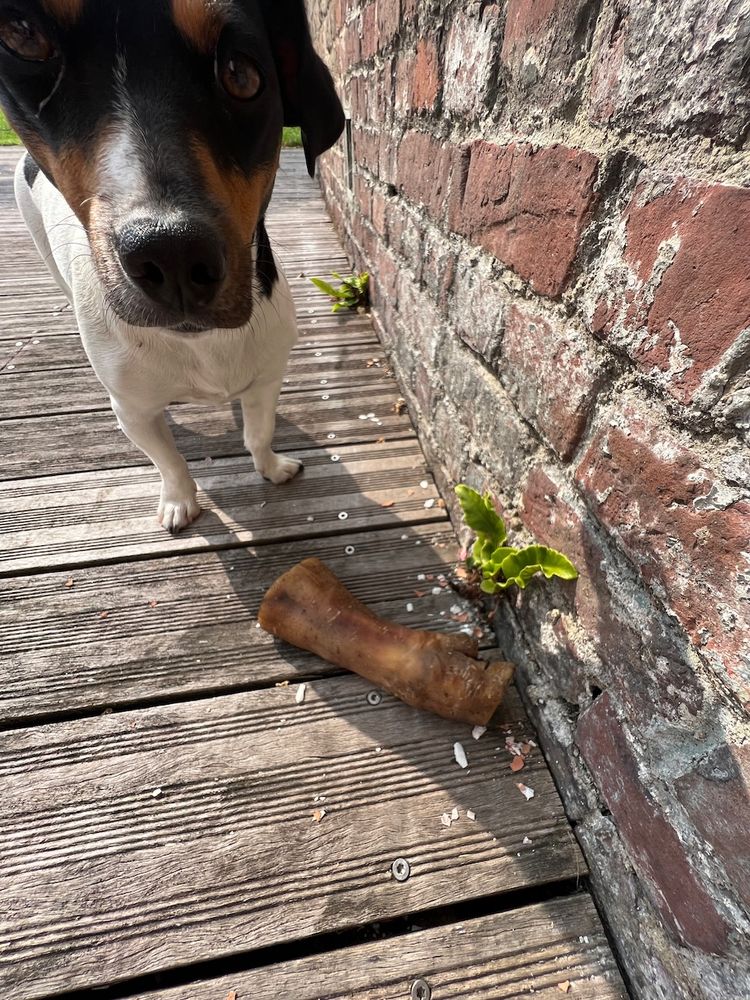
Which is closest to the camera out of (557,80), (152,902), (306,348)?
(557,80)

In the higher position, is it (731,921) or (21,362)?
(731,921)

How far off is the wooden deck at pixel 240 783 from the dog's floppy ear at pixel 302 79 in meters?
0.94

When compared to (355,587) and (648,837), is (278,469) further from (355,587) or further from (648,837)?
(648,837)

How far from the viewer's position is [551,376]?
2.95 ft

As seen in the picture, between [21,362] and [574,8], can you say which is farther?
[21,362]

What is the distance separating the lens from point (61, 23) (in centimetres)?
81

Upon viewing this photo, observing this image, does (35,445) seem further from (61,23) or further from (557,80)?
(557,80)

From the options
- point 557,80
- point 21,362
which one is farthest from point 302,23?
point 21,362

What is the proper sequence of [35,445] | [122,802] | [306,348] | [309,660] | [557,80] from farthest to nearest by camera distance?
[306,348] < [35,445] < [309,660] < [122,802] < [557,80]

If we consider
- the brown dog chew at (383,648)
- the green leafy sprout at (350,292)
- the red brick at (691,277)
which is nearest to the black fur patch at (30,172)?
the green leafy sprout at (350,292)

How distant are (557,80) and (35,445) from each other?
1.79 m

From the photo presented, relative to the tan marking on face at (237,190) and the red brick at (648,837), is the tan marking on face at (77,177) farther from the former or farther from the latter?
the red brick at (648,837)

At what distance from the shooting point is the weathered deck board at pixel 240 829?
2.94 ft

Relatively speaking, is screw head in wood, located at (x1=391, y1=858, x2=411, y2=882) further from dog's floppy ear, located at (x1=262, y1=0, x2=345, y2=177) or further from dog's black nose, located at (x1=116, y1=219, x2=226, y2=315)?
dog's floppy ear, located at (x1=262, y1=0, x2=345, y2=177)
